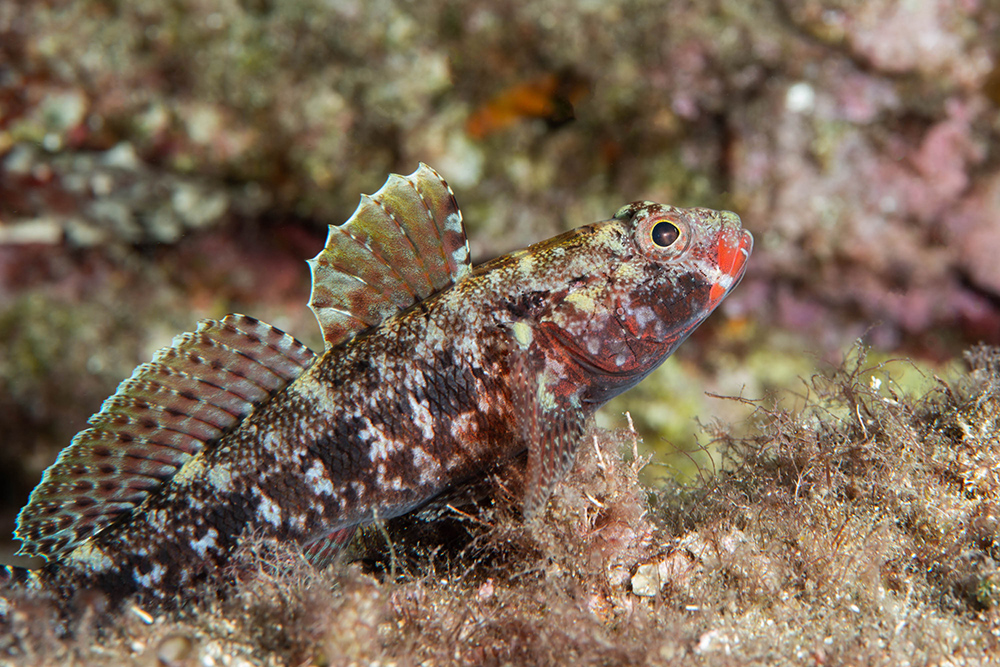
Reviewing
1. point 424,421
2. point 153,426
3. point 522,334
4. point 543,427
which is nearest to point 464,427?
point 424,421

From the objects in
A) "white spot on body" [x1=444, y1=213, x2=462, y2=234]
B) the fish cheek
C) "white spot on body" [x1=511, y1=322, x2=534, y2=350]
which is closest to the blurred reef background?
"white spot on body" [x1=444, y1=213, x2=462, y2=234]

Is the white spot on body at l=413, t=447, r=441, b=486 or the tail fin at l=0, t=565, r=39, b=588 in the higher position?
the tail fin at l=0, t=565, r=39, b=588

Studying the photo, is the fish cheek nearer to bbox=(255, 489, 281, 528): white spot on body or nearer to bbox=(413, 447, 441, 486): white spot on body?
bbox=(413, 447, 441, 486): white spot on body

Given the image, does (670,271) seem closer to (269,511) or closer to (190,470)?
(269,511)

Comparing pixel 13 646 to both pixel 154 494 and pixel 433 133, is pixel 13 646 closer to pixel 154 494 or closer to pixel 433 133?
pixel 154 494

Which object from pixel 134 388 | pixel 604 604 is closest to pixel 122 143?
pixel 134 388
